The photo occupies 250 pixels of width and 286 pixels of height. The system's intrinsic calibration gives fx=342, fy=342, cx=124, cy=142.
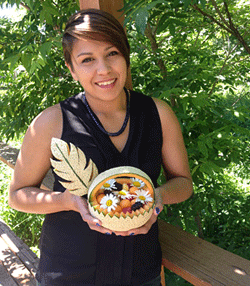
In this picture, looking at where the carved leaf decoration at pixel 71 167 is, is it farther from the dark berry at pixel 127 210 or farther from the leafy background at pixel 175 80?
the leafy background at pixel 175 80

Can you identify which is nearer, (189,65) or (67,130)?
(67,130)

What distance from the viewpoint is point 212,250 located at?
4.65 feet

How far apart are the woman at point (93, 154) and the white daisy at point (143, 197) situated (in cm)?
10

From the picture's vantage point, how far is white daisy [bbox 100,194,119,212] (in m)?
1.04

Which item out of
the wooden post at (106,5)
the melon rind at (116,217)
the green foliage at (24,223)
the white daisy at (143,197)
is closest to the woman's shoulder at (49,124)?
the melon rind at (116,217)

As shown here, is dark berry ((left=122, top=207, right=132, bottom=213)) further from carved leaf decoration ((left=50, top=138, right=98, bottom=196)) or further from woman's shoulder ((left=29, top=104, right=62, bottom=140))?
woman's shoulder ((left=29, top=104, right=62, bottom=140))

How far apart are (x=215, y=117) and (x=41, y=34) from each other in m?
1.14

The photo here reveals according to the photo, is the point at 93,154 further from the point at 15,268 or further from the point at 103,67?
the point at 15,268

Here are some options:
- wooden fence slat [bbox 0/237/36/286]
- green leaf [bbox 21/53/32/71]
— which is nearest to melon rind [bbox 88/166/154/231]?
green leaf [bbox 21/53/32/71]

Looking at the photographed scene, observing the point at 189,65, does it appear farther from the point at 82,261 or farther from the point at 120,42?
the point at 82,261

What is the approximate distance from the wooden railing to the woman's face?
70cm

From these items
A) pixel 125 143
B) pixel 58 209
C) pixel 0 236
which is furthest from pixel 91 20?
pixel 0 236

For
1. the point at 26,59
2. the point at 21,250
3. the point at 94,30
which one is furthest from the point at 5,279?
the point at 94,30

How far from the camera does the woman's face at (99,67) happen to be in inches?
47.8
